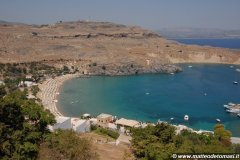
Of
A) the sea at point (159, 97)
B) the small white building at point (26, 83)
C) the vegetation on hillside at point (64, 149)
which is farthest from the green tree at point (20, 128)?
the small white building at point (26, 83)

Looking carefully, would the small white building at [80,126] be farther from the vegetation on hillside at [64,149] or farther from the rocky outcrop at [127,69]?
the rocky outcrop at [127,69]

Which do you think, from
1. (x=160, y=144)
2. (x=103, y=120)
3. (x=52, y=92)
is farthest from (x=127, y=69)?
(x=160, y=144)

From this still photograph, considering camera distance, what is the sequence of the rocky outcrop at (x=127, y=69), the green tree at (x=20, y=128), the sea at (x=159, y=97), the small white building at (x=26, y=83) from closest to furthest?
the green tree at (x=20, y=128) → the sea at (x=159, y=97) → the small white building at (x=26, y=83) → the rocky outcrop at (x=127, y=69)

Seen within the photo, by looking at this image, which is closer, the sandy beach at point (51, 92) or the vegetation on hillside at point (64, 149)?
the vegetation on hillside at point (64, 149)

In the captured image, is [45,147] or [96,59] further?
[96,59]

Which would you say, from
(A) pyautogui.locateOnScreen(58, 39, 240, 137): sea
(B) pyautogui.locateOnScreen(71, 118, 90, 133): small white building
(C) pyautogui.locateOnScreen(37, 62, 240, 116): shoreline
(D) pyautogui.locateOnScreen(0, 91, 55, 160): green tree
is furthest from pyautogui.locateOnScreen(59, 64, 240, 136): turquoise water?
(D) pyautogui.locateOnScreen(0, 91, 55, 160): green tree

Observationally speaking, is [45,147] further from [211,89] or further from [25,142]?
[211,89]

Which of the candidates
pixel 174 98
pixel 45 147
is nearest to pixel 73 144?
pixel 45 147
